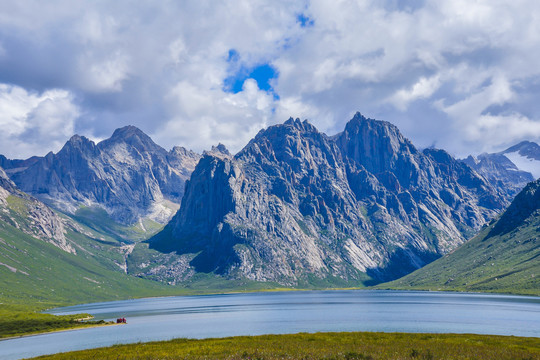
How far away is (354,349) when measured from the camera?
65562 mm

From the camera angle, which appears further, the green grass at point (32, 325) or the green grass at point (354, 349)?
the green grass at point (32, 325)

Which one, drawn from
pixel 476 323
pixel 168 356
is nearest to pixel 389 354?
pixel 168 356

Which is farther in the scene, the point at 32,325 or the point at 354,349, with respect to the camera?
the point at 32,325

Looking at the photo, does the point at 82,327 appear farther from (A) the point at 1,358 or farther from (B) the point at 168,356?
(B) the point at 168,356

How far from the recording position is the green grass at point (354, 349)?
5903 cm

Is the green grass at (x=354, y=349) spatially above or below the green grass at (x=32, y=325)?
below

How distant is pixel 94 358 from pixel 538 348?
230ft

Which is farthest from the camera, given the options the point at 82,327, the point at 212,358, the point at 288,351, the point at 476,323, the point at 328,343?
the point at 82,327

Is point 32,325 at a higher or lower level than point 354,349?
higher

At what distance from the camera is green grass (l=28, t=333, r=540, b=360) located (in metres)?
59.0

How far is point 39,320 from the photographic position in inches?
7205

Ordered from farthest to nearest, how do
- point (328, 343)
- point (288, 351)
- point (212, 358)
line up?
point (328, 343) < point (288, 351) < point (212, 358)

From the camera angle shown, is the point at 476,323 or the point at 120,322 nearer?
the point at 476,323

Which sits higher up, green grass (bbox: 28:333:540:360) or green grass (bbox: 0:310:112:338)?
green grass (bbox: 0:310:112:338)
